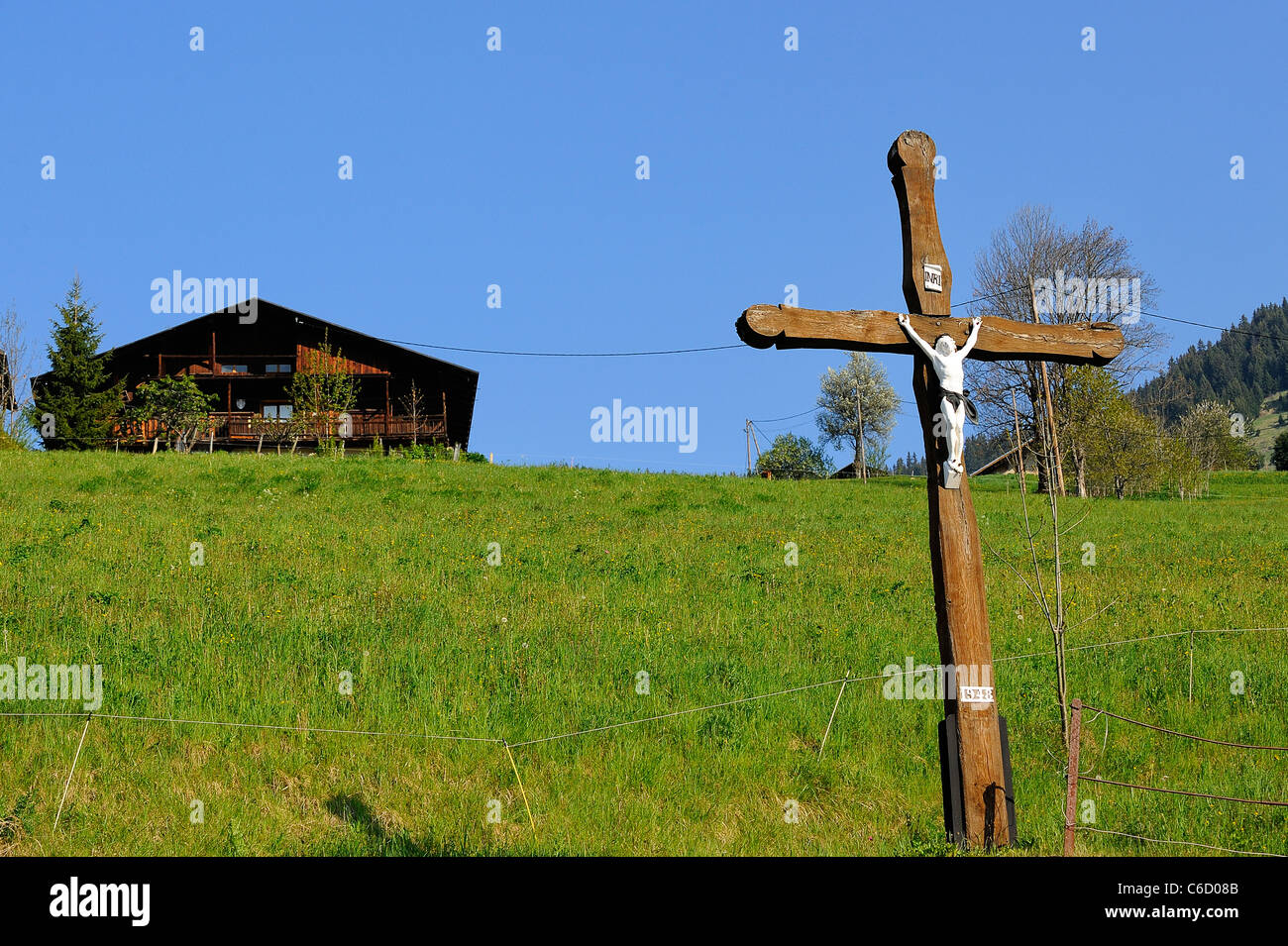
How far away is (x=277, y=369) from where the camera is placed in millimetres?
57625

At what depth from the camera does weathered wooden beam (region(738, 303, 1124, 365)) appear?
6695 millimetres

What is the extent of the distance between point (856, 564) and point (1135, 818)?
32.4 feet

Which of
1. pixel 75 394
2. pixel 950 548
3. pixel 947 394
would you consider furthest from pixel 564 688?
pixel 75 394

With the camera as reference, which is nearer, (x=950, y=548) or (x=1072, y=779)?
(x=1072, y=779)

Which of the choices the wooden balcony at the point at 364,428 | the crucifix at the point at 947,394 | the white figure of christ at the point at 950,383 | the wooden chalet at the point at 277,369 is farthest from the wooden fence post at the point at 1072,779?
the wooden chalet at the point at 277,369

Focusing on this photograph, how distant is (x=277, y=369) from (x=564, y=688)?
172ft

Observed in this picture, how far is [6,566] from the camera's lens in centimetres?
1480

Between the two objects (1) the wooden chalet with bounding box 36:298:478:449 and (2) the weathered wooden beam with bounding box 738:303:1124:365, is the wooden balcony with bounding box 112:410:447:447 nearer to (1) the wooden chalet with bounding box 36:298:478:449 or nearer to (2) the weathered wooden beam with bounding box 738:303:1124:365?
(1) the wooden chalet with bounding box 36:298:478:449

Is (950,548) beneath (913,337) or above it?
beneath

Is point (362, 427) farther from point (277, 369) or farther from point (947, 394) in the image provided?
point (947, 394)

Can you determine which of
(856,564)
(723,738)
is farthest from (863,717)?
(856,564)

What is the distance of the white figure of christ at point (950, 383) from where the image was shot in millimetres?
6895

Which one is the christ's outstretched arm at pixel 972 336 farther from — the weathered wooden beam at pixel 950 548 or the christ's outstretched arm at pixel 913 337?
the christ's outstretched arm at pixel 913 337
